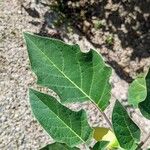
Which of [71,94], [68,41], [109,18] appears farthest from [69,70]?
[109,18]

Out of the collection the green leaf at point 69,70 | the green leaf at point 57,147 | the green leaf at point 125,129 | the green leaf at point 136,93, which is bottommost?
the green leaf at point 57,147

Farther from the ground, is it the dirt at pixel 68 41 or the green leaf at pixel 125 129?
the green leaf at pixel 125 129

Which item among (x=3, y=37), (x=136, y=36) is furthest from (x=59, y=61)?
(x=136, y=36)

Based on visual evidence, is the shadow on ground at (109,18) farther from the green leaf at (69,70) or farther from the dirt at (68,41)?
the green leaf at (69,70)

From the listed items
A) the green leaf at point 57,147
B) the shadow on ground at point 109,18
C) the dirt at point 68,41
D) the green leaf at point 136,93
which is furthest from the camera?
the shadow on ground at point 109,18

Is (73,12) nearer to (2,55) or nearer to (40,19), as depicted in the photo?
(40,19)

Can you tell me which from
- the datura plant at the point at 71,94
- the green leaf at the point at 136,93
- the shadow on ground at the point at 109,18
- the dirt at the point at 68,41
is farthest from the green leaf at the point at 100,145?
the shadow on ground at the point at 109,18

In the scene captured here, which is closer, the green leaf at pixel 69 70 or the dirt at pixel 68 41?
the green leaf at pixel 69 70
